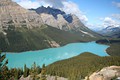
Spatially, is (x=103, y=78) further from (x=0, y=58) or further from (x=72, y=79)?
(x=0, y=58)

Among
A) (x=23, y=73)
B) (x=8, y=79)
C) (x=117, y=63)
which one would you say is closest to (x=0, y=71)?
(x=8, y=79)

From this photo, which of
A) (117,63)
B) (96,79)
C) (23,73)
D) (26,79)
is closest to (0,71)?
(96,79)

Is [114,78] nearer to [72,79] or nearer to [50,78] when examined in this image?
[72,79]

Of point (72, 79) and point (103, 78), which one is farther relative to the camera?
point (72, 79)

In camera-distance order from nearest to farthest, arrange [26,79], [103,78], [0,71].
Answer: [0,71] < [103,78] < [26,79]

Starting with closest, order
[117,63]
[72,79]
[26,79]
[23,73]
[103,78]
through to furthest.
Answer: [103,78], [72,79], [26,79], [23,73], [117,63]

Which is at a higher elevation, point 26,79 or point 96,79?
point 96,79

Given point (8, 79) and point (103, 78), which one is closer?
point (8, 79)

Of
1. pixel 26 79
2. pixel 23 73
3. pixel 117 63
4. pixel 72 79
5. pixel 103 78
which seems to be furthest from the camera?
pixel 117 63

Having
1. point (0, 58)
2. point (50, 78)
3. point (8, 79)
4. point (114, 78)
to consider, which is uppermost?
point (0, 58)
